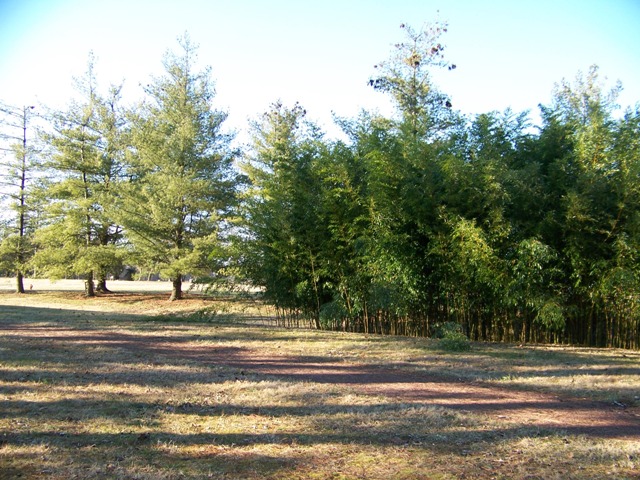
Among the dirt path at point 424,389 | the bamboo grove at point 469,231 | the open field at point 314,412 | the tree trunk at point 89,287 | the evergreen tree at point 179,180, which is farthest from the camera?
the tree trunk at point 89,287

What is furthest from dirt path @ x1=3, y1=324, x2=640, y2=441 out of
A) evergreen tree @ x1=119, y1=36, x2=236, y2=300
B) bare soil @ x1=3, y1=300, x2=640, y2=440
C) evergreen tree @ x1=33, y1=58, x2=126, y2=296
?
evergreen tree @ x1=33, y1=58, x2=126, y2=296

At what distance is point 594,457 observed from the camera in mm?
3309

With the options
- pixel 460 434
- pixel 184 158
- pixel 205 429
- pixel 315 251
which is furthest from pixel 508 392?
pixel 184 158

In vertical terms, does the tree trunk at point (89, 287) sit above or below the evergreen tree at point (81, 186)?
below

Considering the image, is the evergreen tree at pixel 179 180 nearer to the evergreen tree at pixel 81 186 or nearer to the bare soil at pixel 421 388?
the evergreen tree at pixel 81 186

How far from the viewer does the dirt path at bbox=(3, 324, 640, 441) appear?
4.20m

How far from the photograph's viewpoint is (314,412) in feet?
14.3

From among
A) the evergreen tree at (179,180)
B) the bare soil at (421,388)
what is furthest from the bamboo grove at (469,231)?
the evergreen tree at (179,180)

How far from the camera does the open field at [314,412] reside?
124 inches

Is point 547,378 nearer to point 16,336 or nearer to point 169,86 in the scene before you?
point 16,336

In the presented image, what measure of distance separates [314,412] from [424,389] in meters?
1.58

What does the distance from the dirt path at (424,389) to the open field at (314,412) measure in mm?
26

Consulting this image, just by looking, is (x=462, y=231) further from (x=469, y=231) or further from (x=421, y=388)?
(x=421, y=388)

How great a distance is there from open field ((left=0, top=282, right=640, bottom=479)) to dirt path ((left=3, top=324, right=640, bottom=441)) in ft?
0.08
